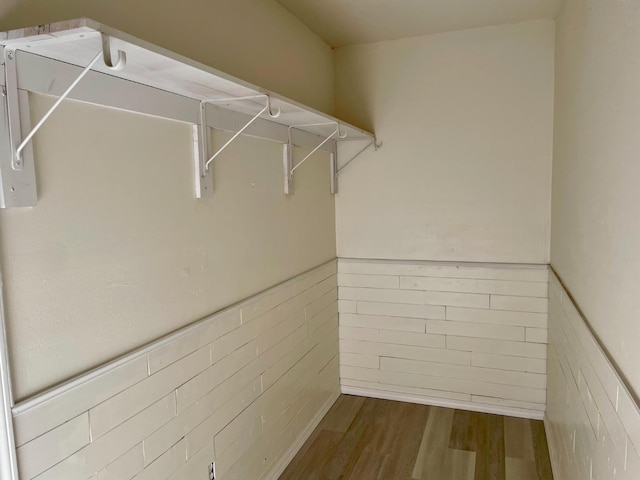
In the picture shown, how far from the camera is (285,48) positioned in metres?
2.52

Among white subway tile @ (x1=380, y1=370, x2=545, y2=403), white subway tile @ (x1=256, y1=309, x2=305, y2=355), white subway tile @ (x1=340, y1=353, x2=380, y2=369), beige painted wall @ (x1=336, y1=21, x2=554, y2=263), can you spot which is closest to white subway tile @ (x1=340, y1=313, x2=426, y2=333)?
white subway tile @ (x1=340, y1=353, x2=380, y2=369)

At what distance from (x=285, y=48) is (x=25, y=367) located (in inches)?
78.0

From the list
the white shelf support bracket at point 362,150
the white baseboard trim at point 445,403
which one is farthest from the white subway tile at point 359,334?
the white shelf support bracket at point 362,150

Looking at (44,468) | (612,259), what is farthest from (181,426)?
(612,259)

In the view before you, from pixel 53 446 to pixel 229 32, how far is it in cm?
162

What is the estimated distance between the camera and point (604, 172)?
148cm

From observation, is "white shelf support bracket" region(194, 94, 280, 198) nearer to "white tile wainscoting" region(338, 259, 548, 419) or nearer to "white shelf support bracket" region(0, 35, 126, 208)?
"white shelf support bracket" region(0, 35, 126, 208)

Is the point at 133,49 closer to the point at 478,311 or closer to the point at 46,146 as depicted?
the point at 46,146

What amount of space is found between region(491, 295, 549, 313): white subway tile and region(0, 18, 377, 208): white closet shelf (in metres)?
1.84

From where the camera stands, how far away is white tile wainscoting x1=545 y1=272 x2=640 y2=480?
1.16 meters

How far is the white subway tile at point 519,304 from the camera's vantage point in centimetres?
292

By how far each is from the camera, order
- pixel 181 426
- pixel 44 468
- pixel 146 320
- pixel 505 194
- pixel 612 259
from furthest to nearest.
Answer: pixel 505 194, pixel 181 426, pixel 146 320, pixel 612 259, pixel 44 468

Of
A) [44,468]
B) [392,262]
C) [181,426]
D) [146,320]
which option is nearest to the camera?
[44,468]

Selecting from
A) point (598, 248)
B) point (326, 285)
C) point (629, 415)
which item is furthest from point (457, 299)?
point (629, 415)
